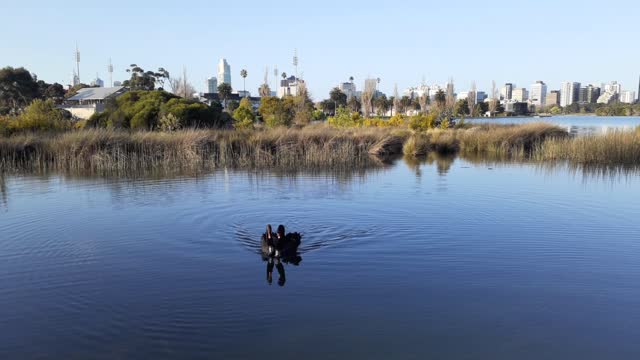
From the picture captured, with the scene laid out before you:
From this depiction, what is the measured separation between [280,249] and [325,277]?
1041 millimetres

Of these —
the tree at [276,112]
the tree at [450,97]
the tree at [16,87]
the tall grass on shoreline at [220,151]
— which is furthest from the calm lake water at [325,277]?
the tree at [16,87]

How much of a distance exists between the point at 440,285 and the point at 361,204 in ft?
18.4

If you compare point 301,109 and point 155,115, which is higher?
point 301,109

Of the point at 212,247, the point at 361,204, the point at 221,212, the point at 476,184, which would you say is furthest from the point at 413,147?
the point at 212,247

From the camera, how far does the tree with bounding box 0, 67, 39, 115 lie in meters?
60.2

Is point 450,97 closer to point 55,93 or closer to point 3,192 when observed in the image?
point 3,192

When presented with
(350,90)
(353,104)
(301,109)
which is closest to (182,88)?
(301,109)

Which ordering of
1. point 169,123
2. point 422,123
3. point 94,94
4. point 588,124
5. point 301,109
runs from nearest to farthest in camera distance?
1. point 169,123
2. point 422,123
3. point 301,109
4. point 588,124
5. point 94,94

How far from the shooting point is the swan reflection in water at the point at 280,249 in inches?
324

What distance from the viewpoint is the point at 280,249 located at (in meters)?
8.27

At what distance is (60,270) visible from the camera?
26.2 ft

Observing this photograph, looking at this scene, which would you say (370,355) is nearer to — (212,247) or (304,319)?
(304,319)

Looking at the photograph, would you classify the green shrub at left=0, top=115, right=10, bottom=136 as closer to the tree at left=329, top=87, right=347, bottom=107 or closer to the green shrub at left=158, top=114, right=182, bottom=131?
the green shrub at left=158, top=114, right=182, bottom=131

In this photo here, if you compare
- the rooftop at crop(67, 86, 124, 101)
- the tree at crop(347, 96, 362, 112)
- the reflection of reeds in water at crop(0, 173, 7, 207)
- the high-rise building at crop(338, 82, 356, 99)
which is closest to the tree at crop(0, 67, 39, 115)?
the rooftop at crop(67, 86, 124, 101)
